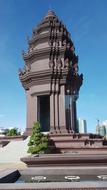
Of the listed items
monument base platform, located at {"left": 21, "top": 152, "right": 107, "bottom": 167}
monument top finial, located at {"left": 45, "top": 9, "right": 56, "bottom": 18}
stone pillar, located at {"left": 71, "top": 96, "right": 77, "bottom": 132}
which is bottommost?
monument base platform, located at {"left": 21, "top": 152, "right": 107, "bottom": 167}

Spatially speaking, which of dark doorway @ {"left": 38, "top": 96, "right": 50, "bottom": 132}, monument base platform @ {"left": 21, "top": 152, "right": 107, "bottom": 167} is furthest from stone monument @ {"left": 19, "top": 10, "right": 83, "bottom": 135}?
monument base platform @ {"left": 21, "top": 152, "right": 107, "bottom": 167}

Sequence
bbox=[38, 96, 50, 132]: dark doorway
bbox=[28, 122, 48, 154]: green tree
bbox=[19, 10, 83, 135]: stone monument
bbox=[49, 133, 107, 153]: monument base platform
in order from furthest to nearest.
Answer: bbox=[38, 96, 50, 132]: dark doorway → bbox=[19, 10, 83, 135]: stone monument → bbox=[49, 133, 107, 153]: monument base platform → bbox=[28, 122, 48, 154]: green tree

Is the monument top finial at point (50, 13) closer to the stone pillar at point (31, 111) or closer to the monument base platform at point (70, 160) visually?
the stone pillar at point (31, 111)

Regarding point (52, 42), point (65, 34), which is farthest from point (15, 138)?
point (65, 34)

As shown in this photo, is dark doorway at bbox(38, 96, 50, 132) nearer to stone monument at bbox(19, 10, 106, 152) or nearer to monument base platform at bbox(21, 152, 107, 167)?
stone monument at bbox(19, 10, 106, 152)

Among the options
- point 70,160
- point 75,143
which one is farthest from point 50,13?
point 70,160

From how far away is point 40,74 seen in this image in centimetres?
3512

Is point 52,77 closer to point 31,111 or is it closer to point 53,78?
point 53,78

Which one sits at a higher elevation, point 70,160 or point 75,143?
point 75,143

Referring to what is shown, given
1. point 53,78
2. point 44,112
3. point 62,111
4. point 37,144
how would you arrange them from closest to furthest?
point 37,144
point 62,111
point 53,78
point 44,112

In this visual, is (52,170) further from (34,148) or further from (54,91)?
(54,91)

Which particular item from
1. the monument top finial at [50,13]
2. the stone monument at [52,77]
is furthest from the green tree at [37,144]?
the monument top finial at [50,13]

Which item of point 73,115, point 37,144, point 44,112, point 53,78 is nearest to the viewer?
point 37,144

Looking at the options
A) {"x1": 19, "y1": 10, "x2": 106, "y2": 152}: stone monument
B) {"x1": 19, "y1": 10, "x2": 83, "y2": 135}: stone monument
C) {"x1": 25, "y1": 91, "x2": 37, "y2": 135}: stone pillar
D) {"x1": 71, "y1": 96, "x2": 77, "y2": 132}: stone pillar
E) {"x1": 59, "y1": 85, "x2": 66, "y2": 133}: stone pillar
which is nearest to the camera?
{"x1": 59, "y1": 85, "x2": 66, "y2": 133}: stone pillar
